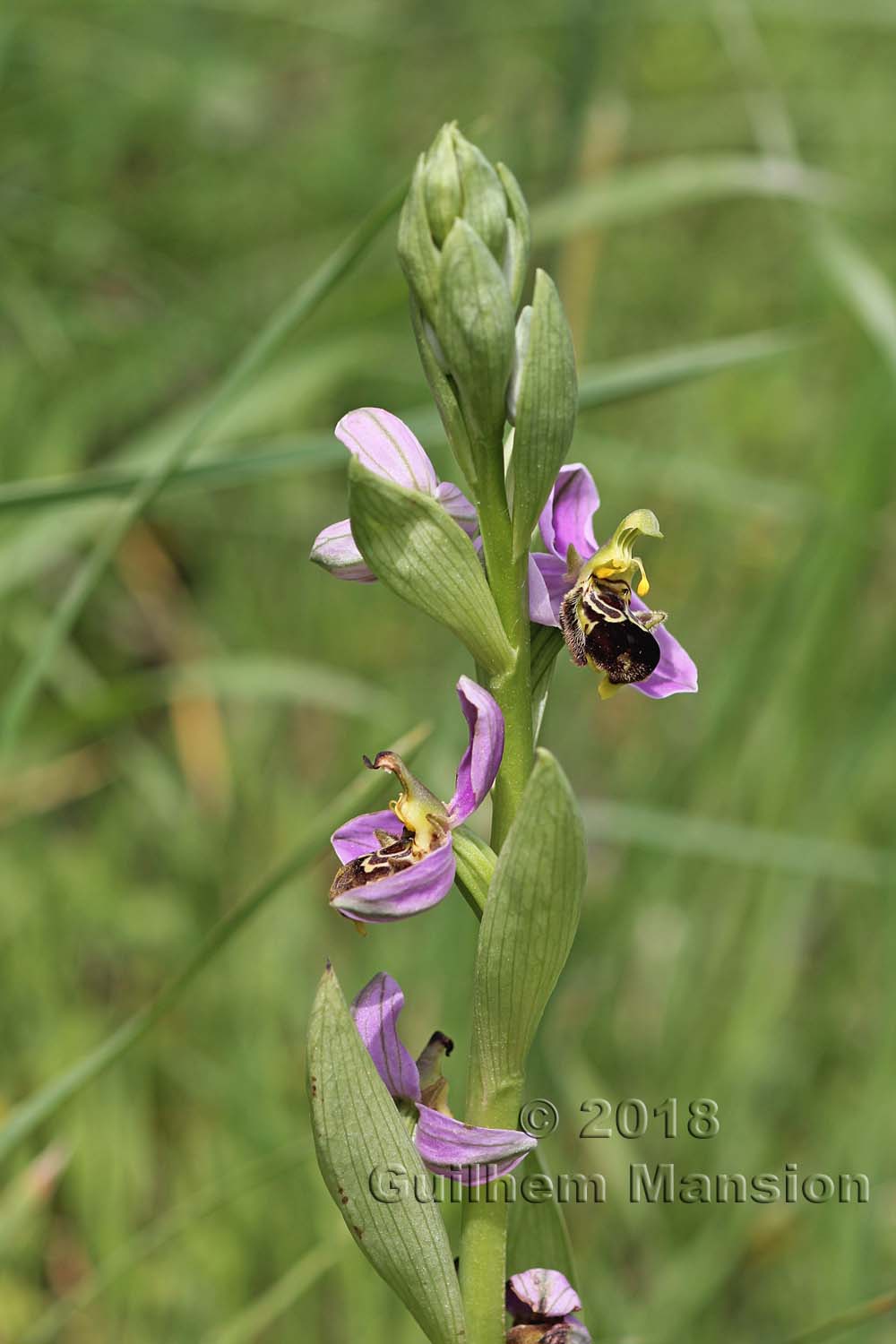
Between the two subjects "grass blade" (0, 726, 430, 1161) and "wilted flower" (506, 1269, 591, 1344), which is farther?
"grass blade" (0, 726, 430, 1161)

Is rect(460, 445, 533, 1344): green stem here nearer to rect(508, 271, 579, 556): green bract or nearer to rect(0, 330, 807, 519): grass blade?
rect(508, 271, 579, 556): green bract

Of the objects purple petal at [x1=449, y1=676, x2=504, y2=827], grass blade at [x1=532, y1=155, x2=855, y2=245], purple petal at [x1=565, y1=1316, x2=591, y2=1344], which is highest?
grass blade at [x1=532, y1=155, x2=855, y2=245]

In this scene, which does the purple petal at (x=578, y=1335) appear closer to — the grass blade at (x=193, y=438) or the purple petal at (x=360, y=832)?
the purple petal at (x=360, y=832)

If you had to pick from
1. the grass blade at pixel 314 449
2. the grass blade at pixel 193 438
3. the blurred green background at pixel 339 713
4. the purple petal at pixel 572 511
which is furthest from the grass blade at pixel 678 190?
the purple petal at pixel 572 511

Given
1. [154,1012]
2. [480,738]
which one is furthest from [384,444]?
[154,1012]

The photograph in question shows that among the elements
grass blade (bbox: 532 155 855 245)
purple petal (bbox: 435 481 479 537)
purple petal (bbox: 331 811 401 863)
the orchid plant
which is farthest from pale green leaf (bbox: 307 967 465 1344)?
grass blade (bbox: 532 155 855 245)

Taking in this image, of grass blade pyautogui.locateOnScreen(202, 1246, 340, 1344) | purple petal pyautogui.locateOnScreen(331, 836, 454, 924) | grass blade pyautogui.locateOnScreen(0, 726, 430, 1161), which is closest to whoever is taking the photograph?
purple petal pyautogui.locateOnScreen(331, 836, 454, 924)

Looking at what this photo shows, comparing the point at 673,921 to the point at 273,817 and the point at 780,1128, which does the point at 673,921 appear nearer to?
the point at 780,1128
